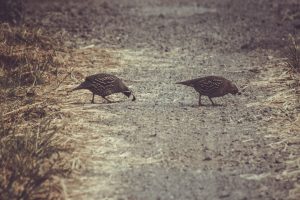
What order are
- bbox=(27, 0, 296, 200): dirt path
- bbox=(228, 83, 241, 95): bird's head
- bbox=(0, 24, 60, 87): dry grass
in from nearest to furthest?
bbox=(27, 0, 296, 200): dirt path → bbox=(228, 83, 241, 95): bird's head → bbox=(0, 24, 60, 87): dry grass

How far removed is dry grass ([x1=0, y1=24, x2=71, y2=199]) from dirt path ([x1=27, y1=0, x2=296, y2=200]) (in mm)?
261

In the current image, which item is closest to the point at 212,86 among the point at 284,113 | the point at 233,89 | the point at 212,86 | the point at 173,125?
the point at 212,86

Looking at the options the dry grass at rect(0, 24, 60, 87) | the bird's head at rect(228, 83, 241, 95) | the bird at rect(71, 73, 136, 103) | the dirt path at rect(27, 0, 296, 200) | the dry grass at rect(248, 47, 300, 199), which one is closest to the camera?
the dirt path at rect(27, 0, 296, 200)

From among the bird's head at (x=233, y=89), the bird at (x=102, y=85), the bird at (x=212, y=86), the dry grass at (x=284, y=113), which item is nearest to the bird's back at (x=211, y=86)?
the bird at (x=212, y=86)

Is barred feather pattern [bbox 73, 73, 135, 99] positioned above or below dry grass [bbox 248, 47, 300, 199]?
above

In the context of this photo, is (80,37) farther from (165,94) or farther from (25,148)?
(25,148)

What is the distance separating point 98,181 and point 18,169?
0.84 m

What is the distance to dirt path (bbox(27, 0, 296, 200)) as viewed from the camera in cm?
605

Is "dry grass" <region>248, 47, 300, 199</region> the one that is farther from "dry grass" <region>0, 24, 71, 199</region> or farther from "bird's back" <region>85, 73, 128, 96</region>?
"dry grass" <region>0, 24, 71, 199</region>

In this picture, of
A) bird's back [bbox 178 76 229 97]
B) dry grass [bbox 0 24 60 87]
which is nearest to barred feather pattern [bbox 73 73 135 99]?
dry grass [bbox 0 24 60 87]

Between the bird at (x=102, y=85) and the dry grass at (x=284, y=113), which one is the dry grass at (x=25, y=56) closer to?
the bird at (x=102, y=85)

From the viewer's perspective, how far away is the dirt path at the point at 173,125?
238 inches

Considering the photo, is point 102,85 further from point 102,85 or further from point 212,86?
point 212,86

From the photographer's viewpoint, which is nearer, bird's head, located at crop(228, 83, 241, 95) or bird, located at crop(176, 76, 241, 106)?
bird, located at crop(176, 76, 241, 106)
